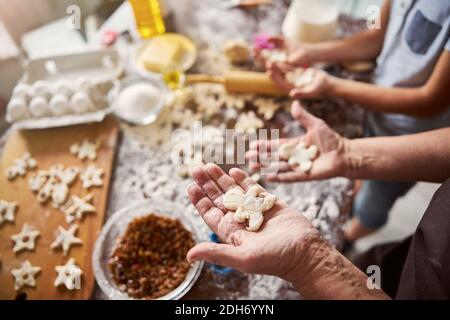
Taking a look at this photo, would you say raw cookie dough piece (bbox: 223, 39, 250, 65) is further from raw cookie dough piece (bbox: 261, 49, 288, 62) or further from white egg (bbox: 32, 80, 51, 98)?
white egg (bbox: 32, 80, 51, 98)

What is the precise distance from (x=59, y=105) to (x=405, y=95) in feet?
3.71

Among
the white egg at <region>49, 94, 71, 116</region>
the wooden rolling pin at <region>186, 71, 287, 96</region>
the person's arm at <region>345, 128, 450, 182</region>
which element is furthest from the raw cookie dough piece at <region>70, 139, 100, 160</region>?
the person's arm at <region>345, 128, 450, 182</region>

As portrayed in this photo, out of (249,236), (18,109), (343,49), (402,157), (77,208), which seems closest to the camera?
(249,236)

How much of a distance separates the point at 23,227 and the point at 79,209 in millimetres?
169

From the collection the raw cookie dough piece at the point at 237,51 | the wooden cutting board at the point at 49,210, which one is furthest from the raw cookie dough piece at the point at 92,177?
the raw cookie dough piece at the point at 237,51

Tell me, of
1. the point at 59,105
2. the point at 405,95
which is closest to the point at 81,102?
the point at 59,105

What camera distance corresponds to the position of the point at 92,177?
1.12 m

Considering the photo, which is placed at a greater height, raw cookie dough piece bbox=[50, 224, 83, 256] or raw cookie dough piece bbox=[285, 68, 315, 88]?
raw cookie dough piece bbox=[285, 68, 315, 88]

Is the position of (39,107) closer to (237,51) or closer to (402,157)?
(237,51)

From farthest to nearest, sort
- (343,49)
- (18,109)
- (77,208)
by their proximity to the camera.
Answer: (343,49)
(18,109)
(77,208)

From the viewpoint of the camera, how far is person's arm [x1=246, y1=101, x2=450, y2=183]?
35.3 inches

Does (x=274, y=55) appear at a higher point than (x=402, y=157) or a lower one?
higher

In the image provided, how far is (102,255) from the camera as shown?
3.13 ft

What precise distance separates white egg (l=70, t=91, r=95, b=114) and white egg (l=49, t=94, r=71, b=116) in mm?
19
